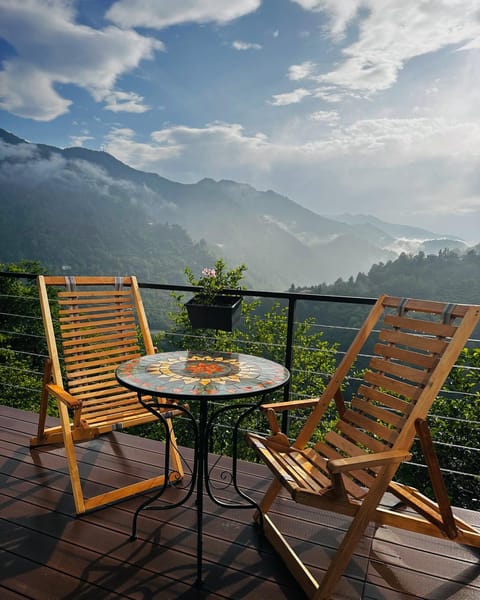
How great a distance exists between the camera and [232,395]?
1.71 metres

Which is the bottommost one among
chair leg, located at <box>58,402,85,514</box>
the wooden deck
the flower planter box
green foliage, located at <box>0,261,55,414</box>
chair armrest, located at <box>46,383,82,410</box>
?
green foliage, located at <box>0,261,55,414</box>

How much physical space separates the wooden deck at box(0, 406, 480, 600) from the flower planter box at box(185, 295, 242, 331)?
3.17 feet

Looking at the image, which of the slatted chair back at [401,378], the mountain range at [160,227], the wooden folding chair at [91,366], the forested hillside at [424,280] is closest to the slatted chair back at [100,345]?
the wooden folding chair at [91,366]

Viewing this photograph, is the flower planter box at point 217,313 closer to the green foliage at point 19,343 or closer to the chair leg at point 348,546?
the chair leg at point 348,546

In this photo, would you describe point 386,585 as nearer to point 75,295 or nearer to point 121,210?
point 75,295

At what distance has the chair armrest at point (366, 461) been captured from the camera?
149 cm

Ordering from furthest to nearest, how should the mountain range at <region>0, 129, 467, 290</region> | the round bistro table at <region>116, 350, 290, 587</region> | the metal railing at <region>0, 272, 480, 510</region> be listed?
1. the mountain range at <region>0, 129, 467, 290</region>
2. the metal railing at <region>0, 272, 480, 510</region>
3. the round bistro table at <region>116, 350, 290, 587</region>

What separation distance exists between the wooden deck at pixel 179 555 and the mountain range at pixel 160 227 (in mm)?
28058

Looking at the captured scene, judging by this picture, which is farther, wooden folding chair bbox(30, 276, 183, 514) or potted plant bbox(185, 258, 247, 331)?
potted plant bbox(185, 258, 247, 331)

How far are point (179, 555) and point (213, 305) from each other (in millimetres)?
1432

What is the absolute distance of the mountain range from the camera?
33.9 meters

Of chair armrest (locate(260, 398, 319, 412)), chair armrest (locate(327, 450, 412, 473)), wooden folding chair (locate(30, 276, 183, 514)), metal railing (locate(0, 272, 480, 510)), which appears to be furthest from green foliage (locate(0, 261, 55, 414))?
chair armrest (locate(327, 450, 412, 473))

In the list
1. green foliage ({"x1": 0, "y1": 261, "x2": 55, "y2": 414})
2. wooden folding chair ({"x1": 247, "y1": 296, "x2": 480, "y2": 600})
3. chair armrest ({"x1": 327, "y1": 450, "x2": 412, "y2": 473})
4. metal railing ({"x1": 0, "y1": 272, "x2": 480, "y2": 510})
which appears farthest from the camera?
green foliage ({"x1": 0, "y1": 261, "x2": 55, "y2": 414})

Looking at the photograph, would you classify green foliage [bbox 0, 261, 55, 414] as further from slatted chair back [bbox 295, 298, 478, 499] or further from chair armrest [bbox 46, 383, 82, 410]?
slatted chair back [bbox 295, 298, 478, 499]
